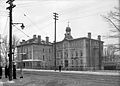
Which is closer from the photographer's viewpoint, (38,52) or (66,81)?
(66,81)

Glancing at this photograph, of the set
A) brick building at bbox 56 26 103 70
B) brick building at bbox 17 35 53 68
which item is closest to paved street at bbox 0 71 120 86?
brick building at bbox 56 26 103 70

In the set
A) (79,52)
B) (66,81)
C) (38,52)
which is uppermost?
(38,52)

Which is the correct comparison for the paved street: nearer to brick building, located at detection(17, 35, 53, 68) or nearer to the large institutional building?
the large institutional building

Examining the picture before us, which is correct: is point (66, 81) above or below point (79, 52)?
below

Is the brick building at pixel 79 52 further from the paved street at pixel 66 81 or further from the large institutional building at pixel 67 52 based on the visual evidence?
the paved street at pixel 66 81

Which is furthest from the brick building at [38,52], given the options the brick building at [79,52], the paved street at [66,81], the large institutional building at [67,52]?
the paved street at [66,81]

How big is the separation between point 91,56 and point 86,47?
3.39 m

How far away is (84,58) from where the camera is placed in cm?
7856

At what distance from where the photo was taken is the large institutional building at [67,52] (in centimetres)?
7919

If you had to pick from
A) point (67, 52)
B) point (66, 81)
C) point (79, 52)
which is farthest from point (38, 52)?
point (66, 81)

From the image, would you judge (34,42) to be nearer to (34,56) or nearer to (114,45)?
(34,56)

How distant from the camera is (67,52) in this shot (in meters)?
85.7

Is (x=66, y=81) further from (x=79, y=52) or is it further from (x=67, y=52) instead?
(x=67, y=52)

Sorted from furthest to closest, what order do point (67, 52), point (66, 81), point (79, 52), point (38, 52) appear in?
point (38, 52) < point (67, 52) < point (79, 52) < point (66, 81)
